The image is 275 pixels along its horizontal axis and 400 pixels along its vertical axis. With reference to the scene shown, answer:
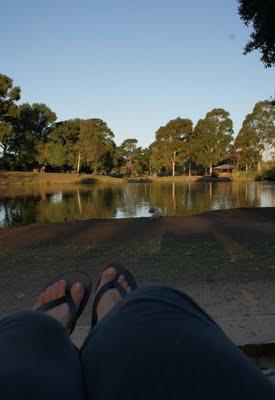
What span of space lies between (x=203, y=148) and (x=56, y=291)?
55658 millimetres

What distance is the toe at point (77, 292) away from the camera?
1.71 m

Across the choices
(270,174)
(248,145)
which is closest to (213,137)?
(248,145)

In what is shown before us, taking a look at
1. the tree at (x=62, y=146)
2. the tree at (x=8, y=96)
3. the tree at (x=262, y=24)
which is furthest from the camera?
the tree at (x=62, y=146)

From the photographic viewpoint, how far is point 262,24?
8.58 m

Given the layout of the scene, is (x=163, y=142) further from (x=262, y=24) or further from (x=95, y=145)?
(x=262, y=24)

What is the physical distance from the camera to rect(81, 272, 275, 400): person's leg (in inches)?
26.9

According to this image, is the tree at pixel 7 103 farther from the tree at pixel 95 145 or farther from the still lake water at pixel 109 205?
the tree at pixel 95 145

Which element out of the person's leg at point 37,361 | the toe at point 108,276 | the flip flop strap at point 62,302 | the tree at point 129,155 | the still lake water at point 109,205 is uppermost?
the tree at point 129,155

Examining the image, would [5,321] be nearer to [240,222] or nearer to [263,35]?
[240,222]

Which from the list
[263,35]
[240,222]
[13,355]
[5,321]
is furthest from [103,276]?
[263,35]

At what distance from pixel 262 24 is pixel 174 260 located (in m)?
6.43

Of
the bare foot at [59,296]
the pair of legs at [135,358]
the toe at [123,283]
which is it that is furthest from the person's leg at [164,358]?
the toe at [123,283]

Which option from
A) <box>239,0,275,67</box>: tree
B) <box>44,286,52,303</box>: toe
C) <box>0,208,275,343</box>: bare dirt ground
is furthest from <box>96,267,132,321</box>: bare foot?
<box>239,0,275,67</box>: tree

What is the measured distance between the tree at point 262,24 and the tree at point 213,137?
4509 centimetres
